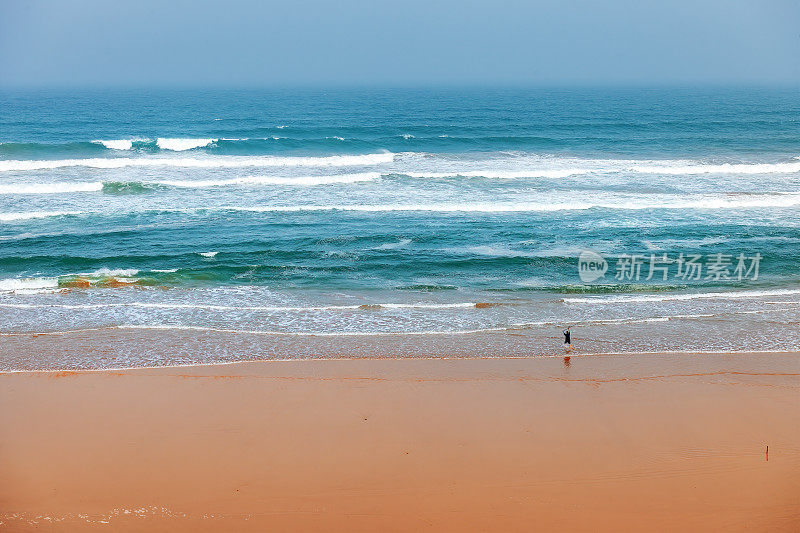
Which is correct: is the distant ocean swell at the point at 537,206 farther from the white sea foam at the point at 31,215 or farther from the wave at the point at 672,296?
the wave at the point at 672,296

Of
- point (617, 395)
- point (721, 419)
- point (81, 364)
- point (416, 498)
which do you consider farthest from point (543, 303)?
point (81, 364)

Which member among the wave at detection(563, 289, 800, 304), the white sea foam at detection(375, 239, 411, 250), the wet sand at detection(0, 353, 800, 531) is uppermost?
the white sea foam at detection(375, 239, 411, 250)

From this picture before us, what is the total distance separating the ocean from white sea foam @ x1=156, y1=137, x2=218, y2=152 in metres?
0.36

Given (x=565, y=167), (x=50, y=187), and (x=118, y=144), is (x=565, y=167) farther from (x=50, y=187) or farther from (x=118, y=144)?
(x=118, y=144)

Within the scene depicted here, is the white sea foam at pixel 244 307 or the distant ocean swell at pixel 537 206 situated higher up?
the distant ocean swell at pixel 537 206

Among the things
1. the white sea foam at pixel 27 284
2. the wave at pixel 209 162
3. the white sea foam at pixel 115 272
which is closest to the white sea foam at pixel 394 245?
the white sea foam at pixel 115 272

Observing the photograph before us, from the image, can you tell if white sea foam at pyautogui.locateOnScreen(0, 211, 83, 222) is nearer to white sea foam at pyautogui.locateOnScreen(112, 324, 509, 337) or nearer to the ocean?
the ocean

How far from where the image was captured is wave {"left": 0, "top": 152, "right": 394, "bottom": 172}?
103 feet

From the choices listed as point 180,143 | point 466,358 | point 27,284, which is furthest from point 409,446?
point 180,143

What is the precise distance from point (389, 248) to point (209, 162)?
683 inches

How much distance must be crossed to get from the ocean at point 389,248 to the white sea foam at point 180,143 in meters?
0.36

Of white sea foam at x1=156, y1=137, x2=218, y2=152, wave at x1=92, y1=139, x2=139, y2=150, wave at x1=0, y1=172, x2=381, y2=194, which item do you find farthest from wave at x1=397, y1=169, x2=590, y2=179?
wave at x1=92, y1=139, x2=139, y2=150

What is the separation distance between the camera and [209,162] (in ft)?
110

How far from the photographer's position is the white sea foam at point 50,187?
87.2 feet
